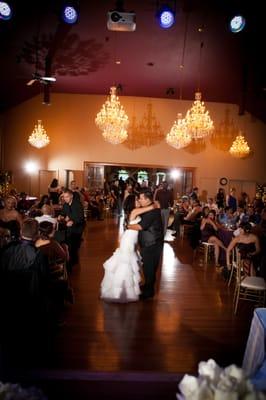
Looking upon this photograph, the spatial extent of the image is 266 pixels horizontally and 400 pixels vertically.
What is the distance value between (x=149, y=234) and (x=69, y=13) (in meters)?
4.02

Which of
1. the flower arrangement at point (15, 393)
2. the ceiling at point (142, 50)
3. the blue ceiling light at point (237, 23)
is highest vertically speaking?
the ceiling at point (142, 50)

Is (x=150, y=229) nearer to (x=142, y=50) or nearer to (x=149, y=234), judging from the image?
(x=149, y=234)

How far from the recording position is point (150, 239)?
420 centimetres

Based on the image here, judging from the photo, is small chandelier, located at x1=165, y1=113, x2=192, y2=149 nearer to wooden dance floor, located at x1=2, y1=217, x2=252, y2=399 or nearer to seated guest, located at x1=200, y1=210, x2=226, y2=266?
seated guest, located at x1=200, y1=210, x2=226, y2=266

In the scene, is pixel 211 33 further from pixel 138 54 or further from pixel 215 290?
pixel 215 290

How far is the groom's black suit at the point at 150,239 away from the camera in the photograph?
4.15 m

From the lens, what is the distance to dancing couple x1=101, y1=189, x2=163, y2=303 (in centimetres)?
415

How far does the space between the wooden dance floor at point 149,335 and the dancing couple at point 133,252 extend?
0.59 feet

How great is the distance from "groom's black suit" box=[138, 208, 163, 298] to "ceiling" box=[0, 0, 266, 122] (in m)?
3.86

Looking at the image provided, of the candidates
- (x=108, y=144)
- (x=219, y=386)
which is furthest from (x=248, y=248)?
(x=108, y=144)

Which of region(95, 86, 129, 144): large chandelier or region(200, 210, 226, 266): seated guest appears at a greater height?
region(95, 86, 129, 144): large chandelier

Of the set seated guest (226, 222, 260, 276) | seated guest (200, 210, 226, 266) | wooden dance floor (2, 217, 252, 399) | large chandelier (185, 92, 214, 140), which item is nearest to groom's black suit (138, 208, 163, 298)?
wooden dance floor (2, 217, 252, 399)

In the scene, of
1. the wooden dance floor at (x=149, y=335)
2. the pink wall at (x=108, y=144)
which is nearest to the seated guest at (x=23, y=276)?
the wooden dance floor at (x=149, y=335)

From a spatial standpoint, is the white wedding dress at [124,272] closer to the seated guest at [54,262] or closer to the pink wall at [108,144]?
the seated guest at [54,262]
